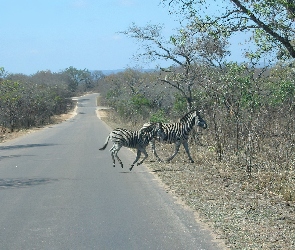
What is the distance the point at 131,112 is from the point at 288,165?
2851 cm

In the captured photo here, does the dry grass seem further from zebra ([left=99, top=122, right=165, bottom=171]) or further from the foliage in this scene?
the foliage

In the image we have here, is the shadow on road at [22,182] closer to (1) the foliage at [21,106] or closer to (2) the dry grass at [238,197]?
(2) the dry grass at [238,197]

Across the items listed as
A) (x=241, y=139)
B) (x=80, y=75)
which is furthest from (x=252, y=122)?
(x=80, y=75)

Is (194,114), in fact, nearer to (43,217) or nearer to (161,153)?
(161,153)

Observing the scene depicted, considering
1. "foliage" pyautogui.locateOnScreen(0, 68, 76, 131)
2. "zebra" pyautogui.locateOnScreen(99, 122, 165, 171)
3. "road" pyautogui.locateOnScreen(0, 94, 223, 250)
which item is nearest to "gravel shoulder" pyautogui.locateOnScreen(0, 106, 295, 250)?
"road" pyautogui.locateOnScreen(0, 94, 223, 250)

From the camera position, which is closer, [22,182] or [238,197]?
[238,197]

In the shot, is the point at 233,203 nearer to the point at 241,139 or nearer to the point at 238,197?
the point at 238,197

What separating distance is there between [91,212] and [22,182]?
4.37 m

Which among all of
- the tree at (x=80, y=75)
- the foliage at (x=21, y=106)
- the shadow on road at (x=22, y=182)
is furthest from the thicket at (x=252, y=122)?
the tree at (x=80, y=75)

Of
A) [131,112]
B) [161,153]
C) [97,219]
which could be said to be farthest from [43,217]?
[131,112]

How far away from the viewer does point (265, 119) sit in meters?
14.1

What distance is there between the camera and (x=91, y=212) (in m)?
9.47

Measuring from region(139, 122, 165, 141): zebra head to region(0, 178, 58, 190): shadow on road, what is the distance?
140 inches

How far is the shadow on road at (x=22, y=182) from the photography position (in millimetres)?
12729
